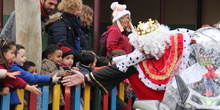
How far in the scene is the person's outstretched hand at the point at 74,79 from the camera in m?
5.04

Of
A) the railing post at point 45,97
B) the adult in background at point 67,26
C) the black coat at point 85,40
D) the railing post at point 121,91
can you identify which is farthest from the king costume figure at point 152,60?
the black coat at point 85,40

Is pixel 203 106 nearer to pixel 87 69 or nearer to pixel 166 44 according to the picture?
pixel 166 44

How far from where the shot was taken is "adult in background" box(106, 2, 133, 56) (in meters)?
7.03

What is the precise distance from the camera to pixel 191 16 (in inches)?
669

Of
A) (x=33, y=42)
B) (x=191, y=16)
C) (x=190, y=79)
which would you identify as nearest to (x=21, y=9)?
(x=33, y=42)

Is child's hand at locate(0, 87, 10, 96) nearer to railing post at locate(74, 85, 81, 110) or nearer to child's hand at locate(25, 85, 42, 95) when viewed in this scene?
child's hand at locate(25, 85, 42, 95)

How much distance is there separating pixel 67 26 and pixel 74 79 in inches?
42.8

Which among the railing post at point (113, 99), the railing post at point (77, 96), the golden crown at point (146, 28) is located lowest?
the railing post at point (113, 99)

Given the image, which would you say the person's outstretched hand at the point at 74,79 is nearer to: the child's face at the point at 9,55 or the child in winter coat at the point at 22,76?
the child in winter coat at the point at 22,76

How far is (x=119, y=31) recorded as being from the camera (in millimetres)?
7070

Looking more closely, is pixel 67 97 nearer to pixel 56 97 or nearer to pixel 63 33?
pixel 56 97

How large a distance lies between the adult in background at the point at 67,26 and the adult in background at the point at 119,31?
84 cm

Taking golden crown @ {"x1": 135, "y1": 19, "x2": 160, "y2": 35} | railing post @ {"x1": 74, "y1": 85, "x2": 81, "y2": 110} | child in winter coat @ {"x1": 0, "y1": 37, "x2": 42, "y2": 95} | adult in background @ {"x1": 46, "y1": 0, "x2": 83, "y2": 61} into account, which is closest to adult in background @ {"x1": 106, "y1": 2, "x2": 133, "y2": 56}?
adult in background @ {"x1": 46, "y1": 0, "x2": 83, "y2": 61}

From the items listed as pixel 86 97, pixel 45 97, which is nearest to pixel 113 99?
pixel 86 97
